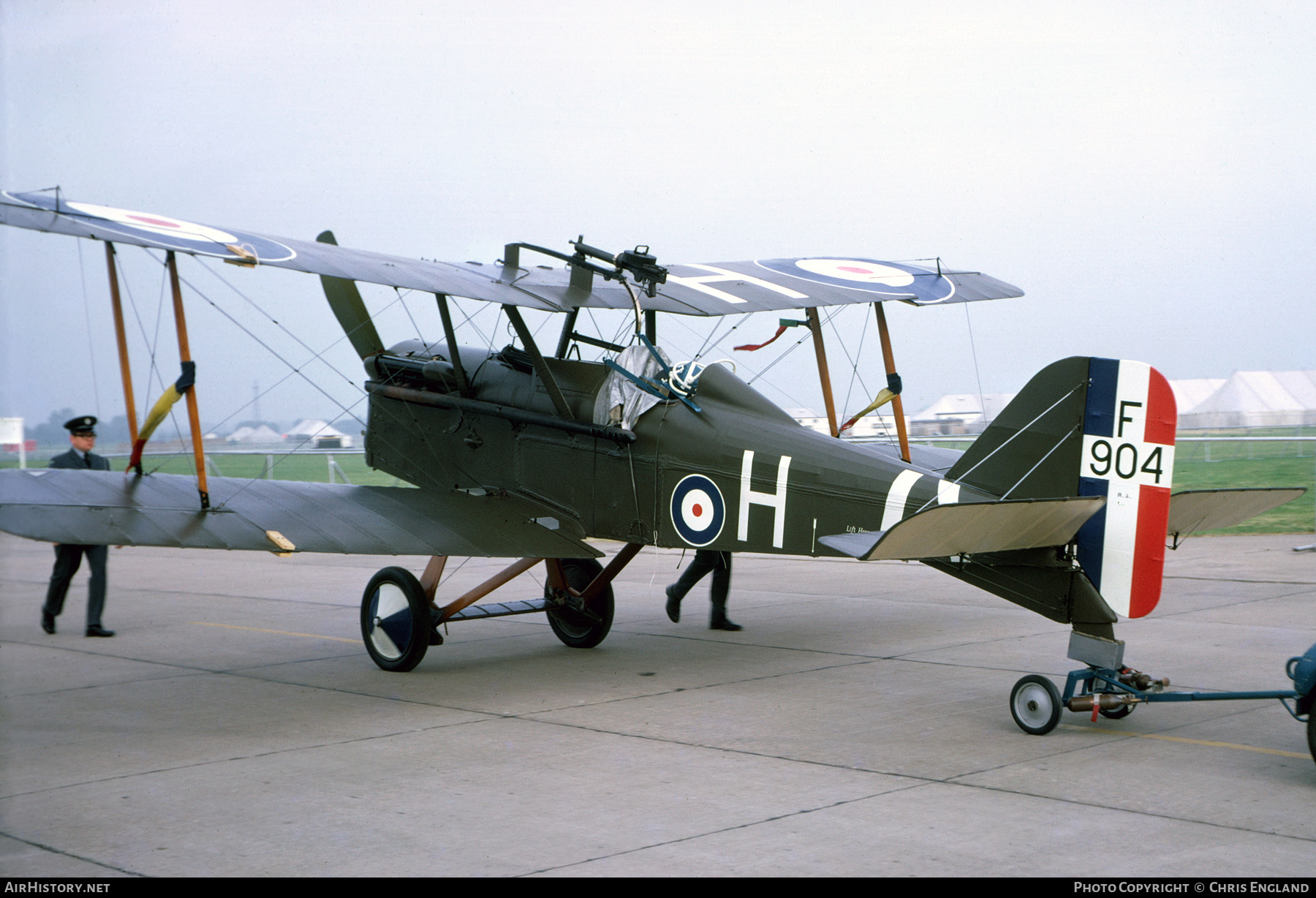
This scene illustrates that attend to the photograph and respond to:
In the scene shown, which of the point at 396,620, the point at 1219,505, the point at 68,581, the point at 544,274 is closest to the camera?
the point at 1219,505

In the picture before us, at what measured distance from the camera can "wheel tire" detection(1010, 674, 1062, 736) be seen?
6250 mm

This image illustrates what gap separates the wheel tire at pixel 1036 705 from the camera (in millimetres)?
6250

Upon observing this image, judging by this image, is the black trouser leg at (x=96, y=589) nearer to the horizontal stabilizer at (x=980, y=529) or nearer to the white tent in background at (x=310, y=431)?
the white tent in background at (x=310, y=431)

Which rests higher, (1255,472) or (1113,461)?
(1113,461)

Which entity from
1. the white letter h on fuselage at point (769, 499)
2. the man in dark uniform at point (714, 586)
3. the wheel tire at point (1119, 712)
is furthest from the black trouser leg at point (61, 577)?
the wheel tire at point (1119, 712)

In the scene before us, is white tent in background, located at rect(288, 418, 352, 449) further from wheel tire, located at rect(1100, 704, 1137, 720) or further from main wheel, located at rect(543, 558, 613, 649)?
wheel tire, located at rect(1100, 704, 1137, 720)

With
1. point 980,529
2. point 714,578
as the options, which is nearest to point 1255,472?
point 714,578

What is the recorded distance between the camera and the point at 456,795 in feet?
17.4

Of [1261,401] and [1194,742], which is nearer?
[1194,742]

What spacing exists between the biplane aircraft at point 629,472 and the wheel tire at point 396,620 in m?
0.02

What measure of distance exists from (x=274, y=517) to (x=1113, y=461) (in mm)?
5409

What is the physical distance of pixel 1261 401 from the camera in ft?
89.7

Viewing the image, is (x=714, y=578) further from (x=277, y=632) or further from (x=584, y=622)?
(x=277, y=632)
